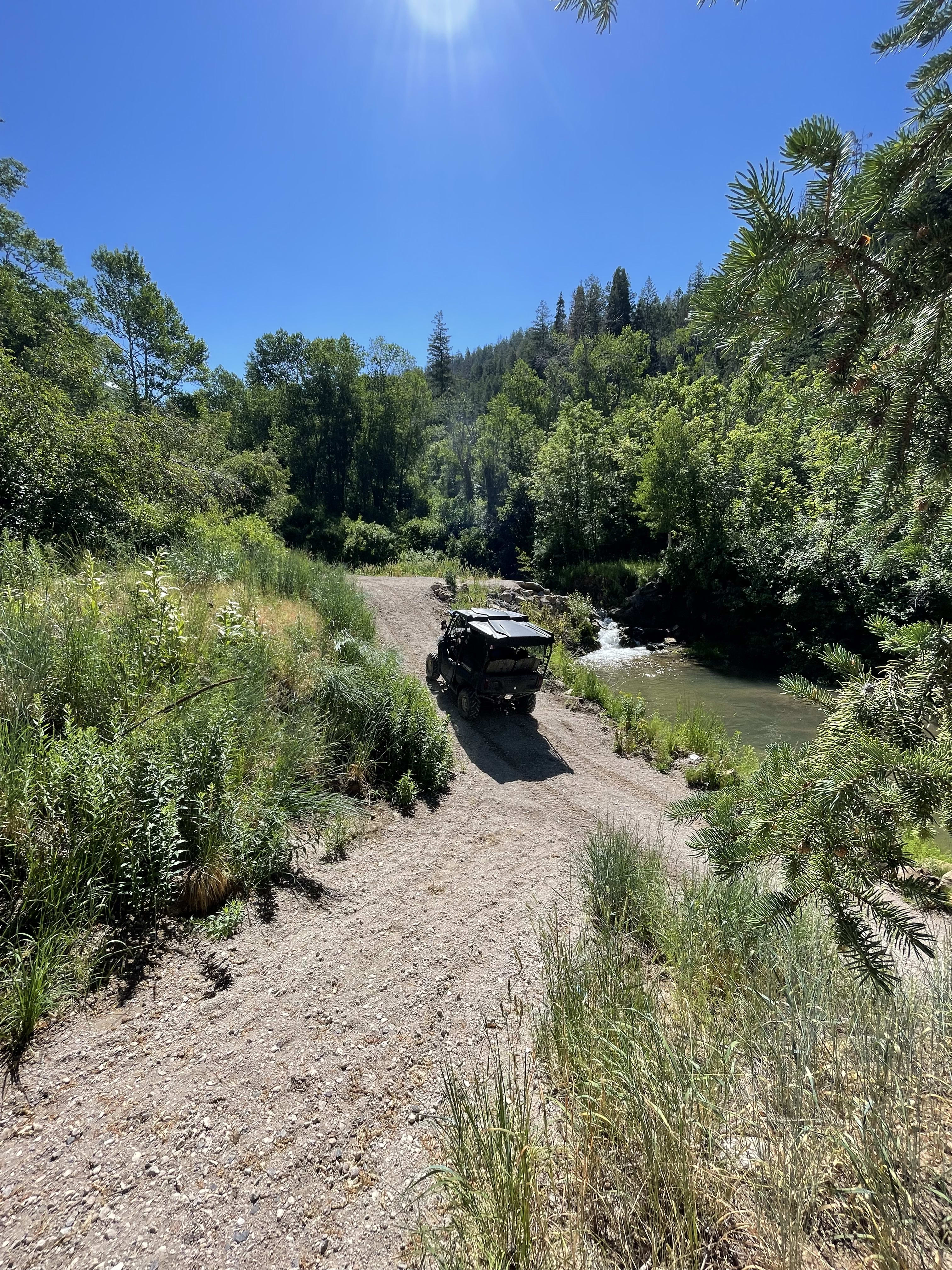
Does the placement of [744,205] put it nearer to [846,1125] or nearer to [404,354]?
[846,1125]

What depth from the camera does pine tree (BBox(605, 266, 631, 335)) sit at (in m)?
67.4

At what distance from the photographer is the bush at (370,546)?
28.7 m

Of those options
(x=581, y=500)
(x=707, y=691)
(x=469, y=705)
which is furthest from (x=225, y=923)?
(x=581, y=500)

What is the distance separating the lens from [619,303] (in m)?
68.8

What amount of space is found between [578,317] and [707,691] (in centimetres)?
6804

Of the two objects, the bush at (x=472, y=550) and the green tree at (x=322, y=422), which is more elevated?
the green tree at (x=322, y=422)

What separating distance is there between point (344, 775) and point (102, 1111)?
3.73m

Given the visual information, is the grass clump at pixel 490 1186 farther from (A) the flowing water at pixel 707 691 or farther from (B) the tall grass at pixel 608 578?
(B) the tall grass at pixel 608 578

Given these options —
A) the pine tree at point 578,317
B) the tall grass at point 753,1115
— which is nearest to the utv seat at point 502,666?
the tall grass at point 753,1115

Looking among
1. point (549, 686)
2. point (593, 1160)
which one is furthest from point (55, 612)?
point (549, 686)

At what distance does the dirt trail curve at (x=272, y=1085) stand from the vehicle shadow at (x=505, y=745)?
316 centimetres

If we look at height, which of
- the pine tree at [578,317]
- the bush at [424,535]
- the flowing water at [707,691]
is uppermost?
the pine tree at [578,317]

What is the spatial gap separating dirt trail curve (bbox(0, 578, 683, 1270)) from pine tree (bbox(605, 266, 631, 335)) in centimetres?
7907

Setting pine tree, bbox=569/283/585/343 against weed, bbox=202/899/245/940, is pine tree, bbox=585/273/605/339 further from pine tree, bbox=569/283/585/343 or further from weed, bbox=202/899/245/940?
weed, bbox=202/899/245/940
